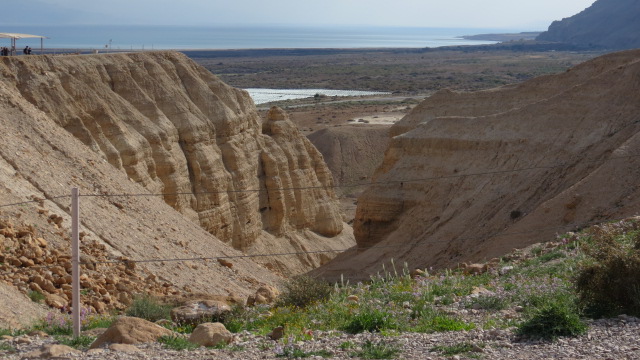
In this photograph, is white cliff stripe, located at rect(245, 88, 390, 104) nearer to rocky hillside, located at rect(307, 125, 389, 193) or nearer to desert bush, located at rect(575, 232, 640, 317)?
rocky hillside, located at rect(307, 125, 389, 193)

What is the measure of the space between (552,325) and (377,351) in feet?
7.89

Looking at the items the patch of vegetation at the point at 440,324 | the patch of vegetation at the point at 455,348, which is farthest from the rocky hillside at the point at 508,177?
the patch of vegetation at the point at 455,348

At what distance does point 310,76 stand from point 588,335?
156 metres

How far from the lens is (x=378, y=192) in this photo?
3378cm

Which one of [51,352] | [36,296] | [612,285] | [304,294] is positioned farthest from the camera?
[36,296]

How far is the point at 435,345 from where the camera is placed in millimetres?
11109

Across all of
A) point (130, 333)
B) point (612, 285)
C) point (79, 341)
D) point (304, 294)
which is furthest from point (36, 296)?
Answer: point (612, 285)

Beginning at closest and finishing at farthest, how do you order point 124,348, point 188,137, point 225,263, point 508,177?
1. point 124,348
2. point 225,263
3. point 508,177
4. point 188,137

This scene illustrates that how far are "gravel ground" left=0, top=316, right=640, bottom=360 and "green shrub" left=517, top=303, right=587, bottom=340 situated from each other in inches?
5.1

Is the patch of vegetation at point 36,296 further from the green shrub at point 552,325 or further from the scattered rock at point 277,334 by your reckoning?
the green shrub at point 552,325

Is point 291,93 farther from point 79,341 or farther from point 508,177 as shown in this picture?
point 79,341

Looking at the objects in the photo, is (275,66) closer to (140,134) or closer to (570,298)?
(140,134)

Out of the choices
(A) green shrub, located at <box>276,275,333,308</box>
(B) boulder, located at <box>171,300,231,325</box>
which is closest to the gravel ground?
(B) boulder, located at <box>171,300,231,325</box>

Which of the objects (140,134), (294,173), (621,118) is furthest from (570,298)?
(294,173)
